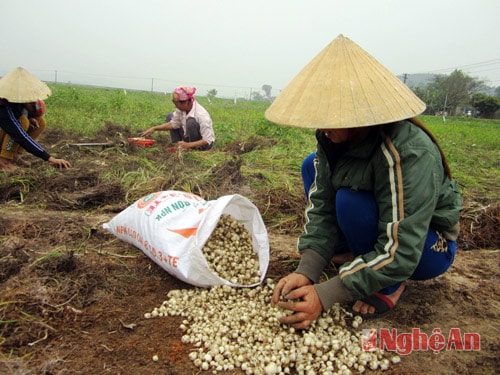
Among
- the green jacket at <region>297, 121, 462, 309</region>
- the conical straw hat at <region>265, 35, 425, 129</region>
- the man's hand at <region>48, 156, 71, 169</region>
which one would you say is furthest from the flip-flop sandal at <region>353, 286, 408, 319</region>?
the man's hand at <region>48, 156, 71, 169</region>

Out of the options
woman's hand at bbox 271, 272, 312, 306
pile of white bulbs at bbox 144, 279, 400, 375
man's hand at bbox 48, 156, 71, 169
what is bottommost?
pile of white bulbs at bbox 144, 279, 400, 375

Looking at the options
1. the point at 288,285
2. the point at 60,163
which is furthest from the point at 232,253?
the point at 60,163

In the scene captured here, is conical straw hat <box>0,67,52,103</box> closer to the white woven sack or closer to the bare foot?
the white woven sack

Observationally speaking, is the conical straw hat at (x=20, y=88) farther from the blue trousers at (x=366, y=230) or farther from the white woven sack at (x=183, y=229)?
the blue trousers at (x=366, y=230)

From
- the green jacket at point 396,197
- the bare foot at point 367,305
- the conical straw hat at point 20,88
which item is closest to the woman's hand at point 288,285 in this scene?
the green jacket at point 396,197

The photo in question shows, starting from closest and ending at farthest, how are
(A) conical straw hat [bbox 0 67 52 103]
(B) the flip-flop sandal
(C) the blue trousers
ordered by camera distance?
(C) the blue trousers < (B) the flip-flop sandal < (A) conical straw hat [bbox 0 67 52 103]

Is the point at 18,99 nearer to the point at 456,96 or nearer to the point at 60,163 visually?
the point at 60,163

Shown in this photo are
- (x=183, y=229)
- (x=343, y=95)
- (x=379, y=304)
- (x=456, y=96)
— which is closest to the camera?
(x=343, y=95)

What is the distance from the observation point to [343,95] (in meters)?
1.26

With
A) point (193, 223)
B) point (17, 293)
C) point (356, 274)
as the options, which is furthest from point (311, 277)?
point (17, 293)

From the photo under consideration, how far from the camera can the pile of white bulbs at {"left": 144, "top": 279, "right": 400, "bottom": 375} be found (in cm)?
140

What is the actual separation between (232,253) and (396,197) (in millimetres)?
891

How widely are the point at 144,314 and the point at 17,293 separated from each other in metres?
0.52

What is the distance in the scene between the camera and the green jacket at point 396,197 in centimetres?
131
